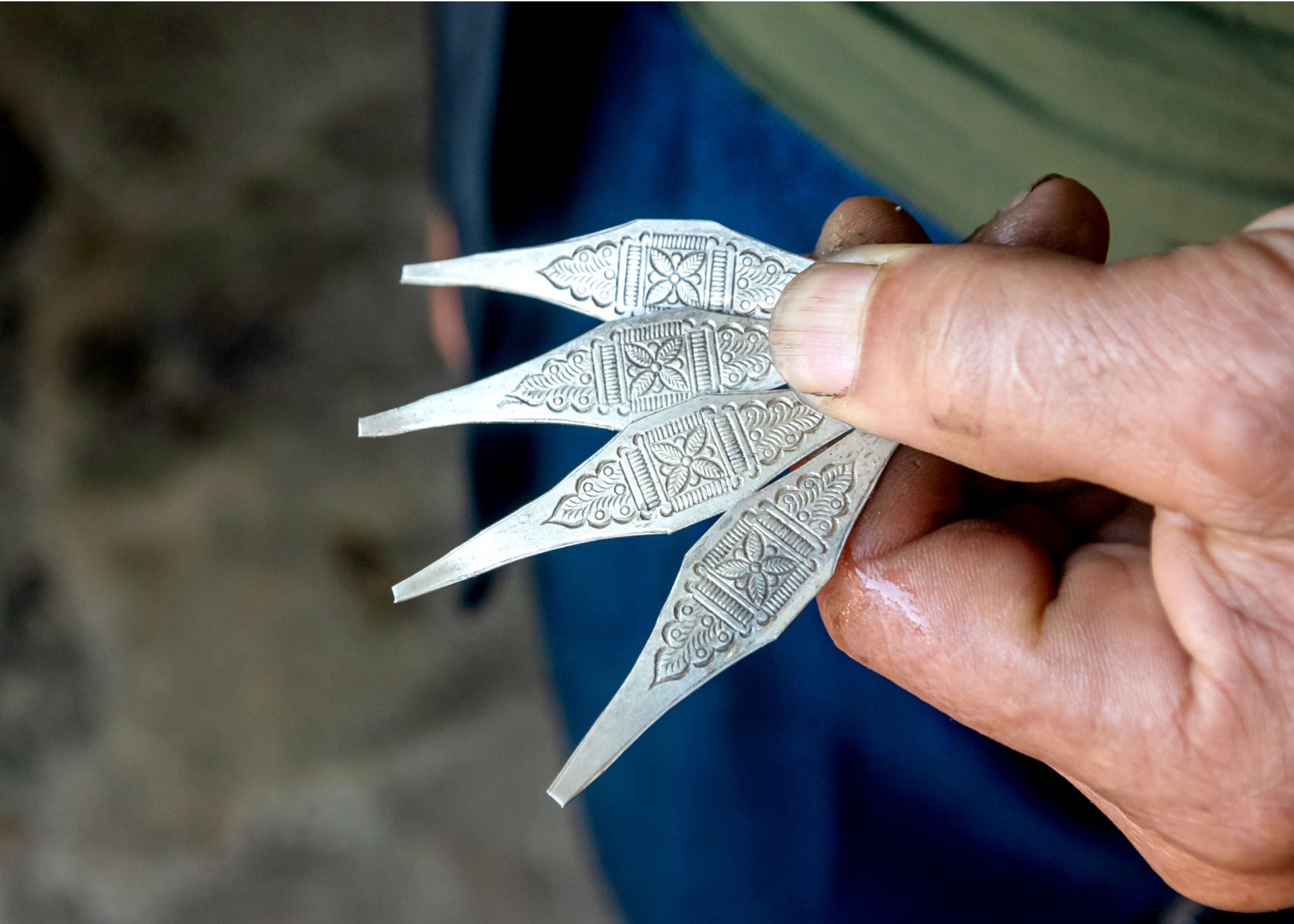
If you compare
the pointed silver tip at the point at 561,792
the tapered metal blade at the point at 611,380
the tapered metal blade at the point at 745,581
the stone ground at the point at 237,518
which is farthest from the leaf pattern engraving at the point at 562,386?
the stone ground at the point at 237,518

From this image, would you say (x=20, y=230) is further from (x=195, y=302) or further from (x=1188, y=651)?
(x=1188, y=651)

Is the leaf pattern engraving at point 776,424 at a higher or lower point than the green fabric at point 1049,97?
lower

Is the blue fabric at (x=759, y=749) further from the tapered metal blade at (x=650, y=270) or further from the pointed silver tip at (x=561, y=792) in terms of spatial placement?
the pointed silver tip at (x=561, y=792)

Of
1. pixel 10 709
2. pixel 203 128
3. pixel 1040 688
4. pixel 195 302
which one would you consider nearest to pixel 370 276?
pixel 195 302

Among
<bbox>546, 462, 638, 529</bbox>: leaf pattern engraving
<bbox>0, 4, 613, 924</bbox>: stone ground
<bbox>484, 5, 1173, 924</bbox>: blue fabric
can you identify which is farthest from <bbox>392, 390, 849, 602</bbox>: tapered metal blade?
<bbox>0, 4, 613, 924</bbox>: stone ground

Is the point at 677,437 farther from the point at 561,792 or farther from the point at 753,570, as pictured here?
the point at 561,792

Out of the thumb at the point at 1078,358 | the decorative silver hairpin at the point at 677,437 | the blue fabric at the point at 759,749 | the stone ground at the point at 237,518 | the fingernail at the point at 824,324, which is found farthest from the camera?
the stone ground at the point at 237,518

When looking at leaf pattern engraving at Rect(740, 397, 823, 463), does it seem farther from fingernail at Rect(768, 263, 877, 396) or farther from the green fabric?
the green fabric
